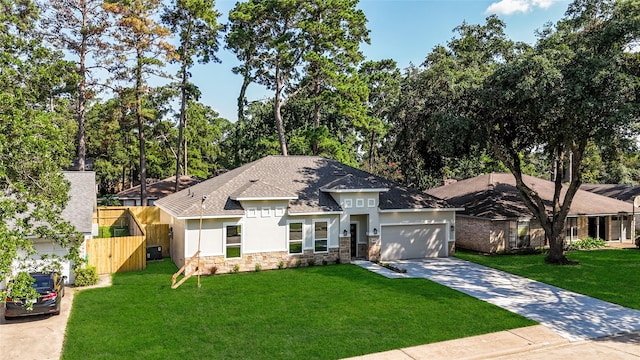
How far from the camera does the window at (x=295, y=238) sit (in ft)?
65.0

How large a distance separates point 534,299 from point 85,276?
53.2 feet

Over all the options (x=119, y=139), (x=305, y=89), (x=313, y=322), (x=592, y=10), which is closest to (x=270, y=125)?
(x=305, y=89)

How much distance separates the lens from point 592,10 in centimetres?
1856

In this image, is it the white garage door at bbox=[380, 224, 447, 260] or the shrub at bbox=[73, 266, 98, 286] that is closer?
the shrub at bbox=[73, 266, 98, 286]

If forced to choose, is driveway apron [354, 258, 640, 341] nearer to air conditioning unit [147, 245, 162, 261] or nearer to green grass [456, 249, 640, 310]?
green grass [456, 249, 640, 310]

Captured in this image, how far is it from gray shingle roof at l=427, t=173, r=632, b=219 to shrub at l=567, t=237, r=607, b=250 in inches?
68.1

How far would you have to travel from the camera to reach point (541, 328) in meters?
12.0

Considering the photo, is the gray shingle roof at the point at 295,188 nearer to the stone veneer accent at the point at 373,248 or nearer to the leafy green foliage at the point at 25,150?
the stone veneer accent at the point at 373,248

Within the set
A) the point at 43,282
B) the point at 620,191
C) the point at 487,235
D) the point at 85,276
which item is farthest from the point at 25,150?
the point at 620,191

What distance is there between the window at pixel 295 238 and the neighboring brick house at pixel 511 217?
1119 centimetres

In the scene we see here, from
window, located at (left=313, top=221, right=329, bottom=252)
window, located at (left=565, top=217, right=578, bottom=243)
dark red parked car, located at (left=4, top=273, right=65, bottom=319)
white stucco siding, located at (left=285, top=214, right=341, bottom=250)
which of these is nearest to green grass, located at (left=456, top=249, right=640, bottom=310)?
window, located at (left=565, top=217, right=578, bottom=243)

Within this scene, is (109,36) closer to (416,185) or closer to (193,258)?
(193,258)

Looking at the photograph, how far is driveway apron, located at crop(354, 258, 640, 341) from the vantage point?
1227 cm

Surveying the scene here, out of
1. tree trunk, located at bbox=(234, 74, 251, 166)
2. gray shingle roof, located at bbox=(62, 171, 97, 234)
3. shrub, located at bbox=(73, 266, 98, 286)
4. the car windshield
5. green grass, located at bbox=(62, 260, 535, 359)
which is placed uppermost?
tree trunk, located at bbox=(234, 74, 251, 166)
